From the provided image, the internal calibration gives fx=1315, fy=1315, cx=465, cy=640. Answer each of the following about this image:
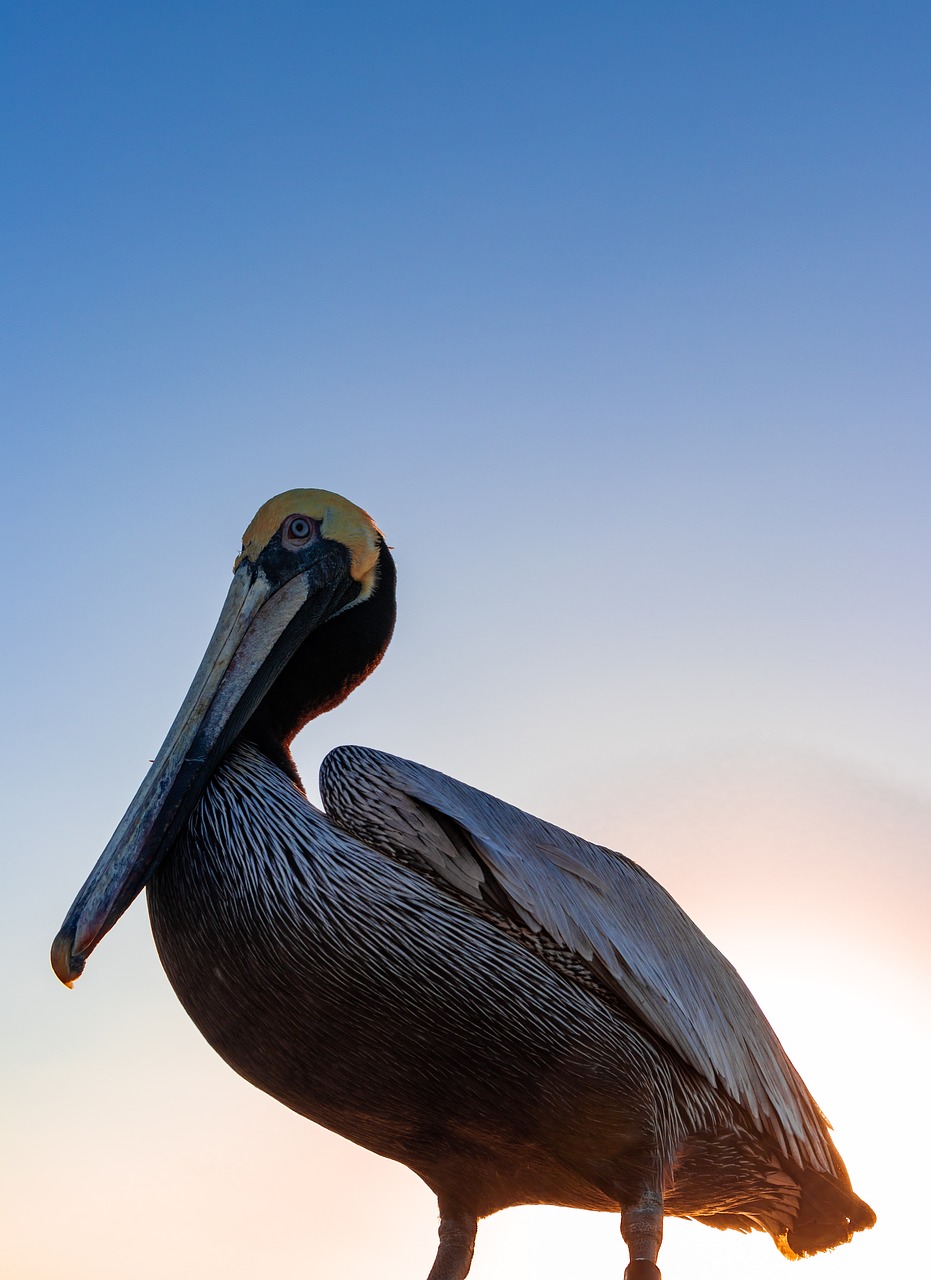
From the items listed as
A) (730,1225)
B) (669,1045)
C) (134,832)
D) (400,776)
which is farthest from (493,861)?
(730,1225)

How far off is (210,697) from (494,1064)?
58.7 inches

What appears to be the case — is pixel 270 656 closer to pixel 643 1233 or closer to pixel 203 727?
pixel 203 727

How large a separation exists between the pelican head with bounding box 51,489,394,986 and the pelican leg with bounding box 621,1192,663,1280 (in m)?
1.79

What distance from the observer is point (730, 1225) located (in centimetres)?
490

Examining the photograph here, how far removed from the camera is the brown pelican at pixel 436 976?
3725 millimetres

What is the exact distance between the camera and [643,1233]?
3.96 m

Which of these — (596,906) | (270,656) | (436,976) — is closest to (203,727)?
(270,656)

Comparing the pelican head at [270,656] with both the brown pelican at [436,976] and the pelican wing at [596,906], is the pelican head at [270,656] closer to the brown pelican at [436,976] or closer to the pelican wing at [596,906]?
the brown pelican at [436,976]

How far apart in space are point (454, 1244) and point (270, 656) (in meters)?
2.09

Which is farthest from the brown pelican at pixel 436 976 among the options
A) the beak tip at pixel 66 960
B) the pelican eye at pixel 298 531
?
the pelican eye at pixel 298 531

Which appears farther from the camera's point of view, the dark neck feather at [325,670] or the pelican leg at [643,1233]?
the dark neck feather at [325,670]

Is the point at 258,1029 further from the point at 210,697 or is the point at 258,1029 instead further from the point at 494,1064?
the point at 210,697

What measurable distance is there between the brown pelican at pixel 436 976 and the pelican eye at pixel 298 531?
0.57 ft

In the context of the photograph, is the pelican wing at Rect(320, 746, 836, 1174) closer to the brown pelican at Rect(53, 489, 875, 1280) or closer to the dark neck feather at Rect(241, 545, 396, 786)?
the brown pelican at Rect(53, 489, 875, 1280)
